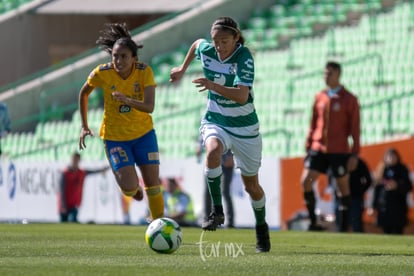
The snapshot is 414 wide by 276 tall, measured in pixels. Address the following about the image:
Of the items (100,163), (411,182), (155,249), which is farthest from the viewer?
(100,163)

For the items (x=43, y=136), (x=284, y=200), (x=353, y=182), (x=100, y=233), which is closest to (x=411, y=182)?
(x=353, y=182)

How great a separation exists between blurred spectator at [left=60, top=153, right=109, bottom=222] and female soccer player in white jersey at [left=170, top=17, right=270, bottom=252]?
1116 centimetres

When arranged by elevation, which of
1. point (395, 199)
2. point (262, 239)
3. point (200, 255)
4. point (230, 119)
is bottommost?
point (200, 255)

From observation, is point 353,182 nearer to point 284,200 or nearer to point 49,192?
point 284,200

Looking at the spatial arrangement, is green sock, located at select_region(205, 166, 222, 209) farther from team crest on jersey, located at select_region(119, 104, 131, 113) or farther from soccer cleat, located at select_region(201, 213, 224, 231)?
team crest on jersey, located at select_region(119, 104, 131, 113)

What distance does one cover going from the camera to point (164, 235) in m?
10.8

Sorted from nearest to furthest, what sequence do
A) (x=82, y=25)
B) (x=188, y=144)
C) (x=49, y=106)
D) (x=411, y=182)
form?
(x=411, y=182), (x=188, y=144), (x=49, y=106), (x=82, y=25)

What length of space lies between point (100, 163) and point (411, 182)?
6.50 metres

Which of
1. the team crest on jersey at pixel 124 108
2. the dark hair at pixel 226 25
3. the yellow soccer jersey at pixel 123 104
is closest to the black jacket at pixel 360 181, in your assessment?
the yellow soccer jersey at pixel 123 104

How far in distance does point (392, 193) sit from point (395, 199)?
120 mm

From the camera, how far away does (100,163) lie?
23.1m

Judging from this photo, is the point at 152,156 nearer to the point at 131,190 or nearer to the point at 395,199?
the point at 131,190

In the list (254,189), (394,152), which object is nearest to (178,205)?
(394,152)

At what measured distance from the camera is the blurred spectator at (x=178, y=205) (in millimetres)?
21062
